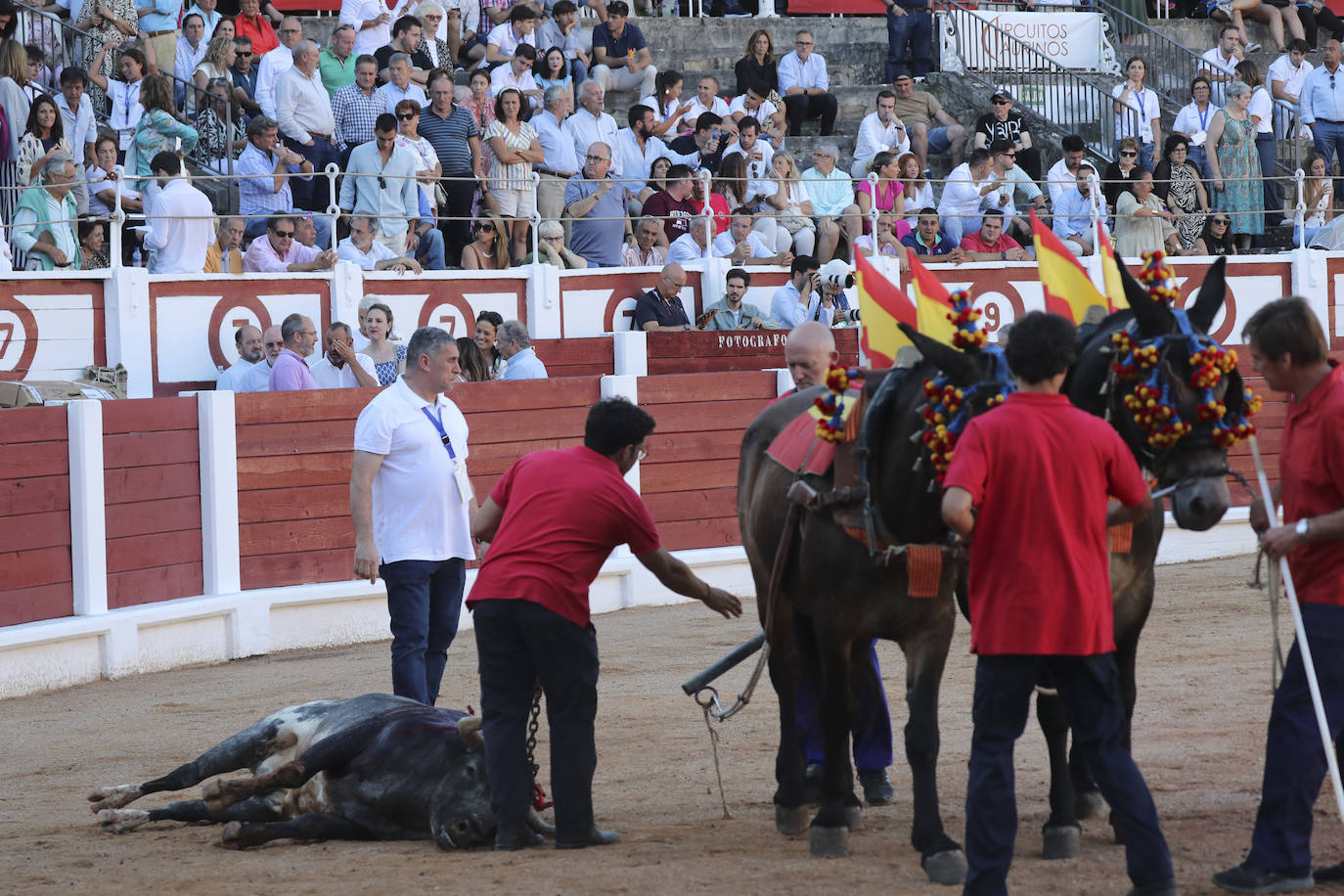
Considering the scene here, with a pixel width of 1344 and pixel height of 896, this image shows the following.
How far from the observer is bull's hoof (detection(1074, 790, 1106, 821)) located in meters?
5.77

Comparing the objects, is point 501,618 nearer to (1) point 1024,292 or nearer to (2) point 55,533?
(2) point 55,533

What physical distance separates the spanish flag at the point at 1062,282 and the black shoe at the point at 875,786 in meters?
1.83

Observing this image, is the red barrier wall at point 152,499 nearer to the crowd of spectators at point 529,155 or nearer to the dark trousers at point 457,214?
the crowd of spectators at point 529,155

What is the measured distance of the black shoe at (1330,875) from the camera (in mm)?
4832

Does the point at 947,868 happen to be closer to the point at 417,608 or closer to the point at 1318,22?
the point at 417,608

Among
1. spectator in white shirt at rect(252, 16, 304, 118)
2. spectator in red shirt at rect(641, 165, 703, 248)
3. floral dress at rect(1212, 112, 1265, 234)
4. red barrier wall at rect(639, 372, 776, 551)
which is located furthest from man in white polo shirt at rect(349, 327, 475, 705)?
floral dress at rect(1212, 112, 1265, 234)

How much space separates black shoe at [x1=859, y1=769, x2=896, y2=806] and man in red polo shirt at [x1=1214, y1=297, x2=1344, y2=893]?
169 centimetres

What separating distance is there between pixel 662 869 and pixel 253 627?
6.19m

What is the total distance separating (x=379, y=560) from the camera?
714cm

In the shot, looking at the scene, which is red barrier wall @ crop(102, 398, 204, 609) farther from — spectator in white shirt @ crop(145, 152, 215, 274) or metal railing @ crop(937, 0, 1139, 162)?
metal railing @ crop(937, 0, 1139, 162)

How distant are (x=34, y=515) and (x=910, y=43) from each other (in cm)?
1321

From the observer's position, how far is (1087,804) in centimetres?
578

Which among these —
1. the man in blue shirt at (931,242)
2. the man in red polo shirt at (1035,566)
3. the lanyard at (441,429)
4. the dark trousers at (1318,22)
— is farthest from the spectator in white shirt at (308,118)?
the dark trousers at (1318,22)

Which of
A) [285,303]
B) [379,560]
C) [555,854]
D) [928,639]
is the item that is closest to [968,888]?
[928,639]
